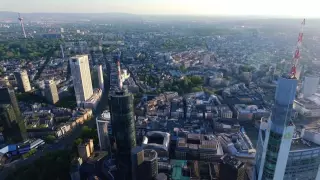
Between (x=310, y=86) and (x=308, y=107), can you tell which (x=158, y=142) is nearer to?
(x=308, y=107)

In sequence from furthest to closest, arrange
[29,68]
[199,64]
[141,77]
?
1. [199,64]
2. [29,68]
3. [141,77]

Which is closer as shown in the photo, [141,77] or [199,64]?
[141,77]

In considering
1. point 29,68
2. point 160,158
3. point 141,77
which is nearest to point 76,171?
point 160,158

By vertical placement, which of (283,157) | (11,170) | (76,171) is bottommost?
(11,170)

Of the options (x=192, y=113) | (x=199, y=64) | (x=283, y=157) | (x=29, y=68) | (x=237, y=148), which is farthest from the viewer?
(x=199, y=64)

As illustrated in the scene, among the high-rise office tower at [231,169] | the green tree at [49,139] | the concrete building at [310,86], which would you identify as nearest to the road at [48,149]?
the green tree at [49,139]

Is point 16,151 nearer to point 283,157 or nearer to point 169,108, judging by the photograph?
point 169,108

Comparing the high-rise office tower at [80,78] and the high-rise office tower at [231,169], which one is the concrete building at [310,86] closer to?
the high-rise office tower at [231,169]
